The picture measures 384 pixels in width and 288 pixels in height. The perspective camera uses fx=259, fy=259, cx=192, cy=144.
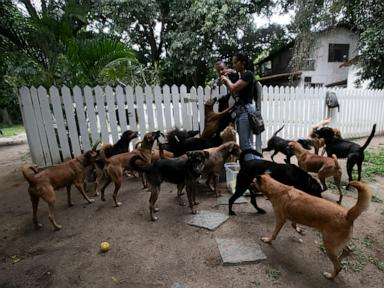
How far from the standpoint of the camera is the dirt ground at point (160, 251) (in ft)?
8.04

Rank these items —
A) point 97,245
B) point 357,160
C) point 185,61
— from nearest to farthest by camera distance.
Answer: point 97,245 → point 357,160 → point 185,61

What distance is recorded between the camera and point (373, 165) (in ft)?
19.0

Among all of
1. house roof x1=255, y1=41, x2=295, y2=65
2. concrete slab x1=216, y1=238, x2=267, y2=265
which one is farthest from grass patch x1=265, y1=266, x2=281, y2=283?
house roof x1=255, y1=41, x2=295, y2=65

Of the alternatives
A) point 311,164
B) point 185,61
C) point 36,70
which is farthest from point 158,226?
point 185,61

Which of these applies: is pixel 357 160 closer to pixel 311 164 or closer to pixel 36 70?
pixel 311 164

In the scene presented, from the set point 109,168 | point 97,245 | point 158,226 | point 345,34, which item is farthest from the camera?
point 345,34

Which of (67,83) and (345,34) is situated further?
(345,34)

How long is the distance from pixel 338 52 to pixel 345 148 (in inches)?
722

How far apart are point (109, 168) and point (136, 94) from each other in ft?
7.47

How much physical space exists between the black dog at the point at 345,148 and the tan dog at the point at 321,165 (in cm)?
75

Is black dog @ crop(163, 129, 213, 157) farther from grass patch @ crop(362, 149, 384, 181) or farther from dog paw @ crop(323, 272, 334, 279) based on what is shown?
grass patch @ crop(362, 149, 384, 181)

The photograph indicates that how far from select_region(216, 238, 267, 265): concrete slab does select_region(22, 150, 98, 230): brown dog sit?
7.18 ft

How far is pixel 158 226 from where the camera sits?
341 cm

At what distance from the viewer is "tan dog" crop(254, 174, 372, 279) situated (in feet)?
6.93
